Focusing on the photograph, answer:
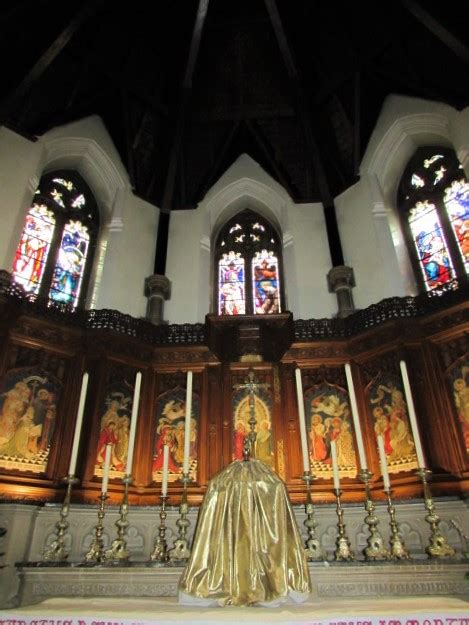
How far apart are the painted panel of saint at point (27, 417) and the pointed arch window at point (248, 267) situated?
12.8 ft

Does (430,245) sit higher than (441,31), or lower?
lower

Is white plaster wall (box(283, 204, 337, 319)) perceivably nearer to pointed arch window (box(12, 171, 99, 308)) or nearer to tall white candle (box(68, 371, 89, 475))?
pointed arch window (box(12, 171, 99, 308))

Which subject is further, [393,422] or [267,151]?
[267,151]

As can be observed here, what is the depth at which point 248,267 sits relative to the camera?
969 cm

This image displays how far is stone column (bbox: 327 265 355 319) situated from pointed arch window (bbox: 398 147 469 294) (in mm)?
1393

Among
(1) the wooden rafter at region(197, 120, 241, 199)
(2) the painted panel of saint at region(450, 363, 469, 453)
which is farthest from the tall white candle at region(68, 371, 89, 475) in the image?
(1) the wooden rafter at region(197, 120, 241, 199)

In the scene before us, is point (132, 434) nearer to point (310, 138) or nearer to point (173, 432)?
point (173, 432)

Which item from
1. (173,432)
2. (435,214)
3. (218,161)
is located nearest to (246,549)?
(173,432)

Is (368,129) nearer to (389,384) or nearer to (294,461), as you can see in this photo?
(389,384)

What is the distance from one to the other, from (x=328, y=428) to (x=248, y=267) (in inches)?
179

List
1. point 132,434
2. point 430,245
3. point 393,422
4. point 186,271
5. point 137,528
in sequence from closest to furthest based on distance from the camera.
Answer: point 132,434
point 137,528
point 393,422
point 430,245
point 186,271

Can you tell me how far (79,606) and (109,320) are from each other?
4668 mm

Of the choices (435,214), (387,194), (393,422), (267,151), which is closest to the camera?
(393,422)

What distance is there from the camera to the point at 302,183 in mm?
9992
